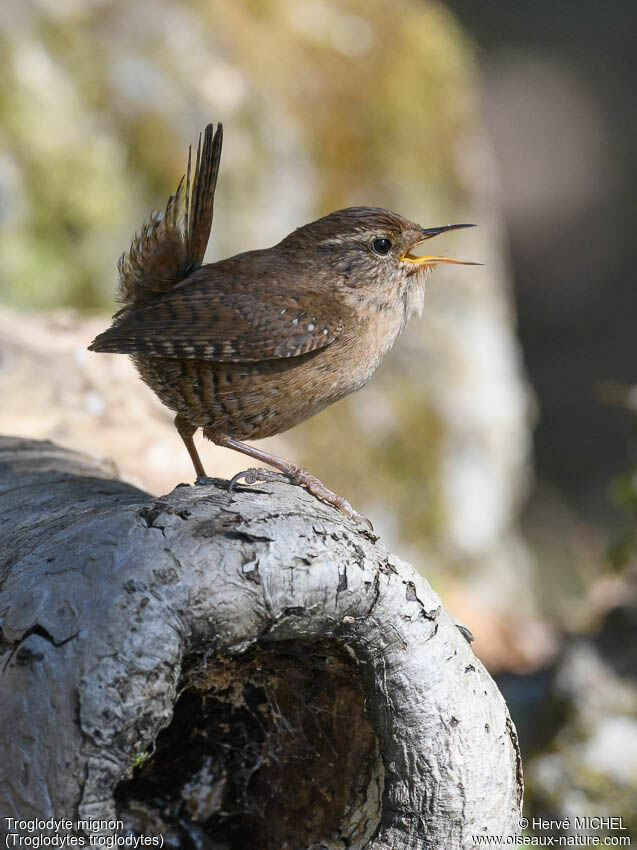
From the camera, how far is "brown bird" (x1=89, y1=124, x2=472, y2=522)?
2.82 m

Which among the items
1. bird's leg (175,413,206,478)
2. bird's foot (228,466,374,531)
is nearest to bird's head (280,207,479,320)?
bird's leg (175,413,206,478)

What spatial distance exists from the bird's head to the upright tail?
0.34m

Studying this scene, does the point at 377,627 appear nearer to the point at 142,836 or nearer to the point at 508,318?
the point at 142,836

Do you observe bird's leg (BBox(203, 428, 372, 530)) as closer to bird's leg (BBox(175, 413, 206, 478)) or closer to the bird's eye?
bird's leg (BBox(175, 413, 206, 478))

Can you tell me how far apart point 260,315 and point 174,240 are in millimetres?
469

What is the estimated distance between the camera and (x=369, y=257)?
3.15 m

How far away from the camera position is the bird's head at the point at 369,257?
3129 millimetres

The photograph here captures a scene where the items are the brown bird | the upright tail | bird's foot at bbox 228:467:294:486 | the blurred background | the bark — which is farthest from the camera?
the blurred background

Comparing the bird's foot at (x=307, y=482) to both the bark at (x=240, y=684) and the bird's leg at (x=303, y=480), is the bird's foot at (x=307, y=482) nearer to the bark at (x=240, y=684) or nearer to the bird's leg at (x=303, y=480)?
the bird's leg at (x=303, y=480)

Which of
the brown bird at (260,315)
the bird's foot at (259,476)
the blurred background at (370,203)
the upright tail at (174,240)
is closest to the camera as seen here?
the bird's foot at (259,476)

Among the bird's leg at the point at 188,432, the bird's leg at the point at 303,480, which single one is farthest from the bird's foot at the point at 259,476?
the bird's leg at the point at 188,432

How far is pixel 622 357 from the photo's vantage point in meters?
9.50

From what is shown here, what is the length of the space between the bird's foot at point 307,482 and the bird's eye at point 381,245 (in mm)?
973

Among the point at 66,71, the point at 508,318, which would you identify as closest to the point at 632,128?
the point at 508,318
